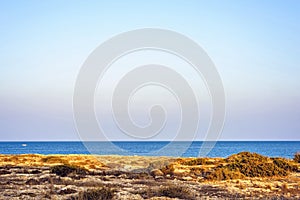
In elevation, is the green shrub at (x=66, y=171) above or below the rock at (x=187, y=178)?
above

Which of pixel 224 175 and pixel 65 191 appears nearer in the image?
pixel 65 191

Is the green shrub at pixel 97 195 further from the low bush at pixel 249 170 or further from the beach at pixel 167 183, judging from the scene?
the low bush at pixel 249 170

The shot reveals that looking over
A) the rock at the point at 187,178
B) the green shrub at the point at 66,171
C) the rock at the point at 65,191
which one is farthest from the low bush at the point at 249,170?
the rock at the point at 65,191

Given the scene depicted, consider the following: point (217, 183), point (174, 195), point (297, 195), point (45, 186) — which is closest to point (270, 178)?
point (217, 183)

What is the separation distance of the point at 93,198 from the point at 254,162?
59.7 feet

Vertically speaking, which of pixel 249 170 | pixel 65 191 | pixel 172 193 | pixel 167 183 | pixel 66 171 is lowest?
pixel 172 193

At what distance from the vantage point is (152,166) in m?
35.1

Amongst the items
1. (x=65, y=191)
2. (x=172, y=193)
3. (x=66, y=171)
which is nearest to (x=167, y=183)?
(x=172, y=193)

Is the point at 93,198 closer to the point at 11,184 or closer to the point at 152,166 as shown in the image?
the point at 11,184

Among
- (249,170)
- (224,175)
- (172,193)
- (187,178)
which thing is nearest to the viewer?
(172,193)

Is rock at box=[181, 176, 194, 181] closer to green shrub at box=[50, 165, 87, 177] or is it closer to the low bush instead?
the low bush

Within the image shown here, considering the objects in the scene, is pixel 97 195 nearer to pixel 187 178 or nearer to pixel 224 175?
pixel 187 178

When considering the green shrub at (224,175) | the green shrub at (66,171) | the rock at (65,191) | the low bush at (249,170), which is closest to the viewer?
the rock at (65,191)

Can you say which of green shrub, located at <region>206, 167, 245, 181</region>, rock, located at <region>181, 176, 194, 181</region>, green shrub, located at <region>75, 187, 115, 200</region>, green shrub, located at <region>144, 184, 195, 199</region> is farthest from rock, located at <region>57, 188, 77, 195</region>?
green shrub, located at <region>206, 167, 245, 181</region>
